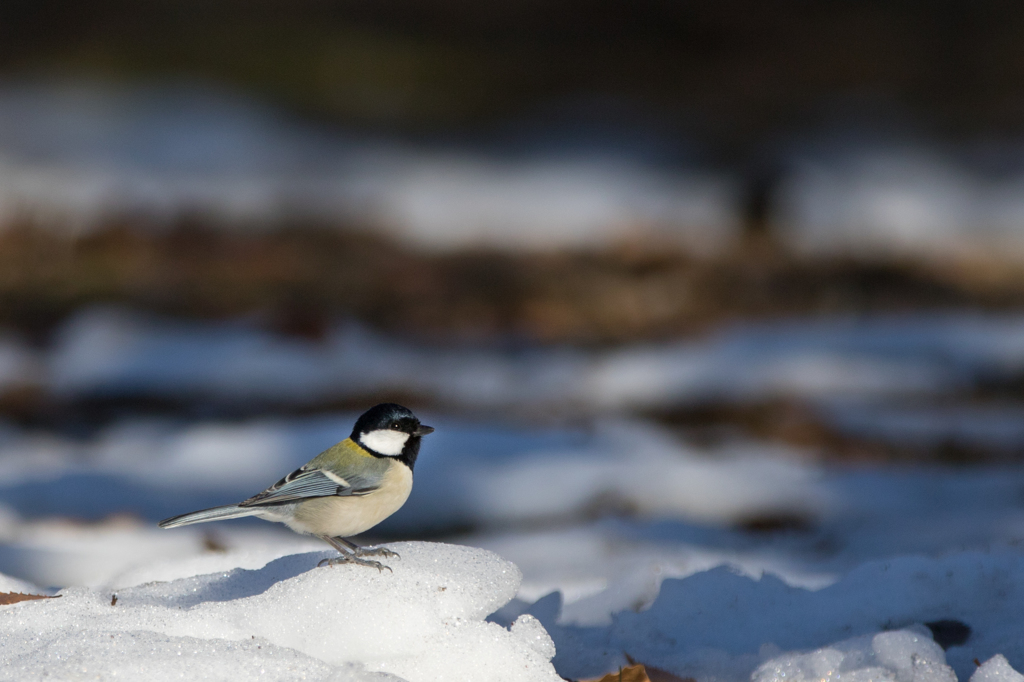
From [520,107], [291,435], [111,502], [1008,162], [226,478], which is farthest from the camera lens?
[520,107]

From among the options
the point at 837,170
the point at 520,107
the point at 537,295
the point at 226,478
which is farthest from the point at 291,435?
the point at 520,107

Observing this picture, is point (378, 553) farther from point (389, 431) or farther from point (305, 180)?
point (305, 180)

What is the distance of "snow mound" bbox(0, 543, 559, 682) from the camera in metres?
1.40

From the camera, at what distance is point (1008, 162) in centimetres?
855

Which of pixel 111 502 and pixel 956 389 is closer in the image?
pixel 111 502

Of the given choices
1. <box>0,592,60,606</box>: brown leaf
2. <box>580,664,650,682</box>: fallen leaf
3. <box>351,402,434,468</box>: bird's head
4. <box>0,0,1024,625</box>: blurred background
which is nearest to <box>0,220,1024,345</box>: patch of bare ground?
<box>0,0,1024,625</box>: blurred background

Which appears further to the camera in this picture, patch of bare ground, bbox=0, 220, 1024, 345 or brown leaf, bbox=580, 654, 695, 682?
patch of bare ground, bbox=0, 220, 1024, 345

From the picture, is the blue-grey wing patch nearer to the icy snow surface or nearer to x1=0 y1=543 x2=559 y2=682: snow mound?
the icy snow surface

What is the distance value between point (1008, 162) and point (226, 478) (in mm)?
7944

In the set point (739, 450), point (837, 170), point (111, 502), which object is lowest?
point (111, 502)

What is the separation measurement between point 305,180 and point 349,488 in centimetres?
613

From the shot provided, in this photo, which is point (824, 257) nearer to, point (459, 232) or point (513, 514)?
point (459, 232)

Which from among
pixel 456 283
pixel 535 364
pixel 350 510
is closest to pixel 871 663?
pixel 350 510

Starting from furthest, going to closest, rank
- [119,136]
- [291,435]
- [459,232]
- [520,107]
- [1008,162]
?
1. [520,107]
2. [1008,162]
3. [119,136]
4. [459,232]
5. [291,435]
